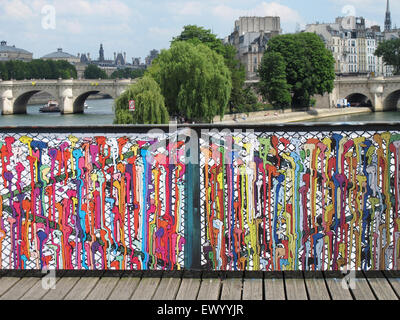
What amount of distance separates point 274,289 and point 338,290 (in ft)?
0.83

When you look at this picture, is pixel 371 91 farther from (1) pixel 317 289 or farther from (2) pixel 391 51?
(1) pixel 317 289

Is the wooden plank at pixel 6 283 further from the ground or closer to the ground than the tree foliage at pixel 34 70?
closer to the ground

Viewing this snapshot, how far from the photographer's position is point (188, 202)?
3217 millimetres

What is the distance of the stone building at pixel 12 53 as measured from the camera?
322ft

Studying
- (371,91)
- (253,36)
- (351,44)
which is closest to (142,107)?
(371,91)

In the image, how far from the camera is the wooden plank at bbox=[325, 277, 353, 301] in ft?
9.48

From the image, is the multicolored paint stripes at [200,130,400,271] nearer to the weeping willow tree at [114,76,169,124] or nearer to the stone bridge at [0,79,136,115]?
the weeping willow tree at [114,76,169,124]

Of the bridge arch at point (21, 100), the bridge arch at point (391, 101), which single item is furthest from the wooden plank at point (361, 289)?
the bridge arch at point (21, 100)

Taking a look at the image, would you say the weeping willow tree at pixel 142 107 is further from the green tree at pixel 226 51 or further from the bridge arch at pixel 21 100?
the bridge arch at pixel 21 100

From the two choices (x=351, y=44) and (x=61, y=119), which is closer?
(x=61, y=119)

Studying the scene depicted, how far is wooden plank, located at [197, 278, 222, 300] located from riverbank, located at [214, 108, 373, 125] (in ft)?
86.4

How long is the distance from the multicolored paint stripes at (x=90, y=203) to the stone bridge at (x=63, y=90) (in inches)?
1776

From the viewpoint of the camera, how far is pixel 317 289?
9.80ft
